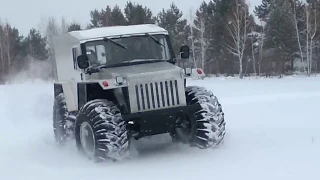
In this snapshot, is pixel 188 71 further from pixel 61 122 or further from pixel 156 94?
pixel 61 122

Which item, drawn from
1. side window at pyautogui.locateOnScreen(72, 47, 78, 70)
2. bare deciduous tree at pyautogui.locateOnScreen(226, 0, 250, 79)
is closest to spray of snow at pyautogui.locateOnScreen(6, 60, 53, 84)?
bare deciduous tree at pyautogui.locateOnScreen(226, 0, 250, 79)

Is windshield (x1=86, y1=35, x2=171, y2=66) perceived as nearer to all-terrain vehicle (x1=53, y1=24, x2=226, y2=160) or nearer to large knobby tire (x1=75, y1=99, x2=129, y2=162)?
all-terrain vehicle (x1=53, y1=24, x2=226, y2=160)

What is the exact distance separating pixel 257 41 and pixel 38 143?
4610cm

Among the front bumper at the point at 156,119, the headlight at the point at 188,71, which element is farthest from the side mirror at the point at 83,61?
the headlight at the point at 188,71

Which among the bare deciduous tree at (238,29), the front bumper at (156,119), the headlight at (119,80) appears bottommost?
the front bumper at (156,119)

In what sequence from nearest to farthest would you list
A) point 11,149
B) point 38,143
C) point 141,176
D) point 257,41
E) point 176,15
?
point 141,176, point 11,149, point 38,143, point 257,41, point 176,15

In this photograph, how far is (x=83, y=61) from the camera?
344 inches

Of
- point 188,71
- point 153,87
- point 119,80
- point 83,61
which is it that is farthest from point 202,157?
point 83,61

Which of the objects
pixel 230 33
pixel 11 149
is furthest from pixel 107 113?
pixel 230 33

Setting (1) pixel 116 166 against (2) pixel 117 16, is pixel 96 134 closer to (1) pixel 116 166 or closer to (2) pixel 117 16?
(1) pixel 116 166

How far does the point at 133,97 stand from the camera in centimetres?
809

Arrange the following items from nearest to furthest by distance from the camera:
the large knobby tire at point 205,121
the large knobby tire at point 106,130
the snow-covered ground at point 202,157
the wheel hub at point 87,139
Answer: the snow-covered ground at point 202,157 → the large knobby tire at point 106,130 → the wheel hub at point 87,139 → the large knobby tire at point 205,121

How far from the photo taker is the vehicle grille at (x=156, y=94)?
812cm

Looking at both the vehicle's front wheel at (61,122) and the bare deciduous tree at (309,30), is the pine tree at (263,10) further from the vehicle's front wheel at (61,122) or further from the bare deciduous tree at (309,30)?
the vehicle's front wheel at (61,122)
